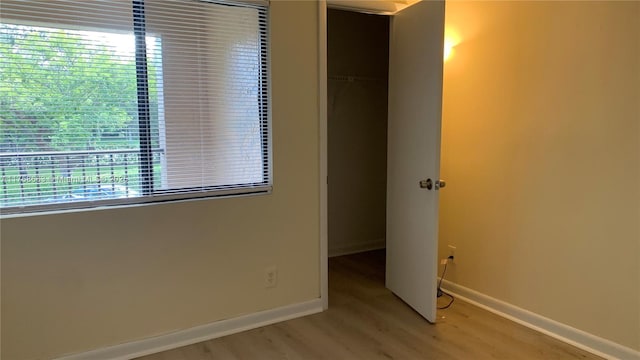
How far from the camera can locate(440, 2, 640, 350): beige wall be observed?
2191mm

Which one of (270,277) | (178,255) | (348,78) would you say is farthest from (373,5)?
(178,255)

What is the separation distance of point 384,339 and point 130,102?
6.35ft

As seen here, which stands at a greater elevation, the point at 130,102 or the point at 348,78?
the point at 348,78

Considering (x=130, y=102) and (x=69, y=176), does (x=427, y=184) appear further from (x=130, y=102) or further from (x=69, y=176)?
(x=69, y=176)

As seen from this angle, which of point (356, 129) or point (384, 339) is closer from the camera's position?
point (384, 339)

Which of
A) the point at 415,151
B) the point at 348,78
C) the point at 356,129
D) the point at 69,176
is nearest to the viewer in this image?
the point at 69,176

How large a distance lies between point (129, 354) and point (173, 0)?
1.92m

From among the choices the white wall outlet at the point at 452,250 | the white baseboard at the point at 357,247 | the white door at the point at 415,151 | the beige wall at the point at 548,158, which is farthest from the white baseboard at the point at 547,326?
the white baseboard at the point at 357,247

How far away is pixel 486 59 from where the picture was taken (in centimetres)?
280

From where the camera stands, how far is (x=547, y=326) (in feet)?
8.40

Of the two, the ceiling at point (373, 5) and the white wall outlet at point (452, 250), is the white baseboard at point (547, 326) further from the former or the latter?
the ceiling at point (373, 5)

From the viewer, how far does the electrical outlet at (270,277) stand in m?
2.72

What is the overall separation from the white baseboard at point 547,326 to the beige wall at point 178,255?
109 cm

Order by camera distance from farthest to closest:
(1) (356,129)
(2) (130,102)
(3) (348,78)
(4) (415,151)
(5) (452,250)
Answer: (1) (356,129) < (3) (348,78) < (5) (452,250) < (4) (415,151) < (2) (130,102)
